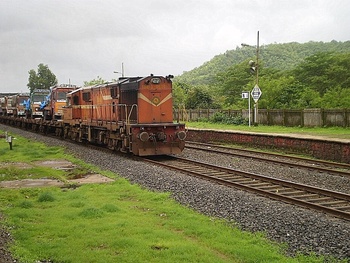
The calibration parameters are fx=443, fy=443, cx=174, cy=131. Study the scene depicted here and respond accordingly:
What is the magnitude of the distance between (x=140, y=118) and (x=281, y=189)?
8.83 m

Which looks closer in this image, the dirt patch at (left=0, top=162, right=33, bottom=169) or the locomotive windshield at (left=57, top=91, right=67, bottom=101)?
the dirt patch at (left=0, top=162, right=33, bottom=169)

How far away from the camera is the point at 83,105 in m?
26.4

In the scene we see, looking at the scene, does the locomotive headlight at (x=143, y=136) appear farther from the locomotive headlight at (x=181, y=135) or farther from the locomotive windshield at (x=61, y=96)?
the locomotive windshield at (x=61, y=96)

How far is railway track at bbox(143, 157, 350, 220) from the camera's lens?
9.72m

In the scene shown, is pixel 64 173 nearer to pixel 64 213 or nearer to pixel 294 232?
pixel 64 213

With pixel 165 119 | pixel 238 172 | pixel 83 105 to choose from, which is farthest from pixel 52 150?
pixel 238 172

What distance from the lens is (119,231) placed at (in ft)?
25.2

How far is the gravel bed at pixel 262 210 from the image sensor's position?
23.7 ft

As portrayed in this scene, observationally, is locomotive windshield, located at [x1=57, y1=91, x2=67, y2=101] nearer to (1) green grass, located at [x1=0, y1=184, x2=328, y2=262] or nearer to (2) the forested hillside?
(2) the forested hillside

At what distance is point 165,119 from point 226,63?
380 ft

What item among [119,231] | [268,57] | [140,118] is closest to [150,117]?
[140,118]

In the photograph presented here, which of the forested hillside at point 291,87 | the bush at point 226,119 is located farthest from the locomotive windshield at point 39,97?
the bush at point 226,119

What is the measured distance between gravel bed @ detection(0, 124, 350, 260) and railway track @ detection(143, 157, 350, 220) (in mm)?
316

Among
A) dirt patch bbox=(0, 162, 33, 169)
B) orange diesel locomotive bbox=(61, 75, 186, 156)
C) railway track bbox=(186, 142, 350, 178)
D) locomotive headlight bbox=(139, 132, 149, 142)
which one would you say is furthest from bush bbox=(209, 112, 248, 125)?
dirt patch bbox=(0, 162, 33, 169)
